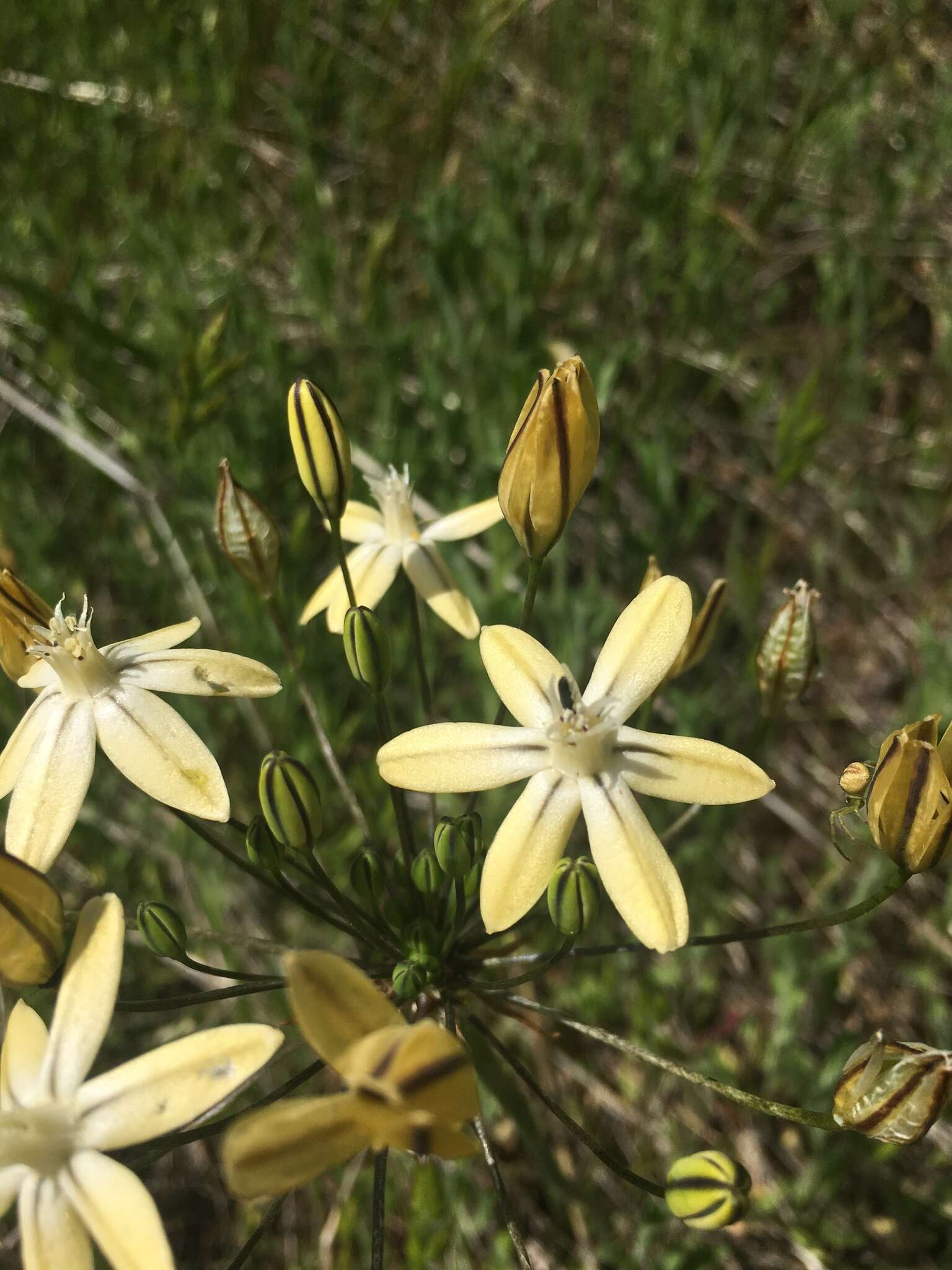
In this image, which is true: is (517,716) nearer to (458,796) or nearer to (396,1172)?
(458,796)

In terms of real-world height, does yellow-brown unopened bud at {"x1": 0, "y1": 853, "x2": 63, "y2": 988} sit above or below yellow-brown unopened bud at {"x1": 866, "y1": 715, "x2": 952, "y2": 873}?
below

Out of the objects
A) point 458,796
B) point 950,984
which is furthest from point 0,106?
point 950,984

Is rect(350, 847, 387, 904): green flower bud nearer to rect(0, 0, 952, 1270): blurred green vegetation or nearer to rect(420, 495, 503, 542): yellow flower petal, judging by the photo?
rect(420, 495, 503, 542): yellow flower petal

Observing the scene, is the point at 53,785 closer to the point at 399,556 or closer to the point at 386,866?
the point at 386,866

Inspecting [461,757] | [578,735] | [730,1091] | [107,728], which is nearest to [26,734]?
[107,728]

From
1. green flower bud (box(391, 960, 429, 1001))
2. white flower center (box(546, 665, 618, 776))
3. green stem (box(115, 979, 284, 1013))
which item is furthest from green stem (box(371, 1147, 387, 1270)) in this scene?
white flower center (box(546, 665, 618, 776))

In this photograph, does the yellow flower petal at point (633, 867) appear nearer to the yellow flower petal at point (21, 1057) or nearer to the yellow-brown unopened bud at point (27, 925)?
the yellow-brown unopened bud at point (27, 925)

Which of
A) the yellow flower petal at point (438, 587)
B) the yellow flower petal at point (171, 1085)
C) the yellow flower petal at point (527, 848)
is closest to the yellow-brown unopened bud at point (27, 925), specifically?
the yellow flower petal at point (171, 1085)
